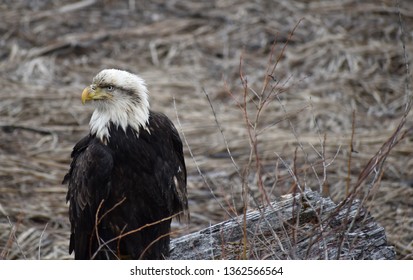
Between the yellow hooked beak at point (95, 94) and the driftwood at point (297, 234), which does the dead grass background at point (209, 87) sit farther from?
the yellow hooked beak at point (95, 94)

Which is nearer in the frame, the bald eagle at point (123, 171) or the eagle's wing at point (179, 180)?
the bald eagle at point (123, 171)

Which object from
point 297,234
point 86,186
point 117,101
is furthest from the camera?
point 117,101

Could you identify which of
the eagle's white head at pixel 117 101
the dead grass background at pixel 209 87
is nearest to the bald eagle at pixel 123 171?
the eagle's white head at pixel 117 101

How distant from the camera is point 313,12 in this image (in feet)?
33.6

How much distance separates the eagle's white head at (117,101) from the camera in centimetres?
486

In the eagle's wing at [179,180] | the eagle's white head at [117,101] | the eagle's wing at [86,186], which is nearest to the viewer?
the eagle's wing at [86,186]

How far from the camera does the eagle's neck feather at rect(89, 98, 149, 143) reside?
16.0 ft

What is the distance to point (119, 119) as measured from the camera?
4.89m

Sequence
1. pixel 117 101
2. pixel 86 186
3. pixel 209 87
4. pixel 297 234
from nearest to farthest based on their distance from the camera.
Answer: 1. pixel 297 234
2. pixel 86 186
3. pixel 117 101
4. pixel 209 87

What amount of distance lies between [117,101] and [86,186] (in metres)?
0.51

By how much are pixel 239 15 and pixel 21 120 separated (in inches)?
125

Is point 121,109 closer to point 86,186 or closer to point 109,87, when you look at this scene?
point 109,87

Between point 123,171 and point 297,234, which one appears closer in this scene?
point 297,234

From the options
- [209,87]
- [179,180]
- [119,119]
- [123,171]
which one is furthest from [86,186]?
[209,87]
